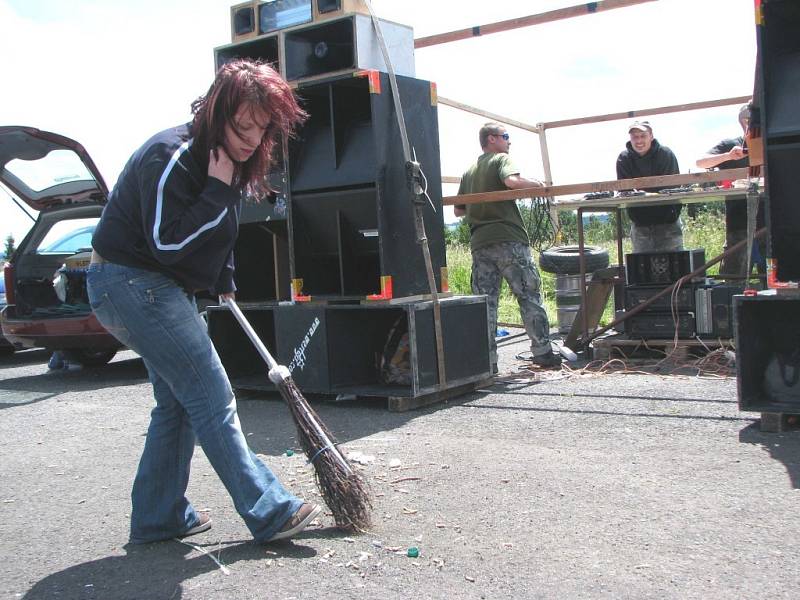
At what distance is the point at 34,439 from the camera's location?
5863mm

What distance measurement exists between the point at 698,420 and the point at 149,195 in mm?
3594

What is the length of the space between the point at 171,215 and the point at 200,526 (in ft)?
4.56

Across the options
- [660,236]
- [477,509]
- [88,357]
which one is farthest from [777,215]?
[88,357]

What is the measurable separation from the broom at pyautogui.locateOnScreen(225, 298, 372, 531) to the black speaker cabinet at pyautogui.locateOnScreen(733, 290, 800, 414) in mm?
2481

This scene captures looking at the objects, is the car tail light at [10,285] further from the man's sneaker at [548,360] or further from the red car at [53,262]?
the man's sneaker at [548,360]

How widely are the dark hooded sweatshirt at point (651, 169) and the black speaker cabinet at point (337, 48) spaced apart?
2.84 metres

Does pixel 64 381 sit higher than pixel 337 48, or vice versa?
pixel 337 48

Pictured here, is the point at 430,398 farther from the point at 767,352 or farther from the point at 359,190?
the point at 767,352

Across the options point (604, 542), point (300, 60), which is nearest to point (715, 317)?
point (300, 60)

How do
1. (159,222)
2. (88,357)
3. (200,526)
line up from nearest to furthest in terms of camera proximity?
(159,222) → (200,526) → (88,357)

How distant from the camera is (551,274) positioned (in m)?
12.5

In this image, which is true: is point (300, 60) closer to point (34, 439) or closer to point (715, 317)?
point (34, 439)

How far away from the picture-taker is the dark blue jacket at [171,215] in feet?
10.1


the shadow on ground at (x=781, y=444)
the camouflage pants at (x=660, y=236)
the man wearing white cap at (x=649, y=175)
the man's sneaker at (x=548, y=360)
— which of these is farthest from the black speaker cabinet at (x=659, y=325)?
the shadow on ground at (x=781, y=444)
